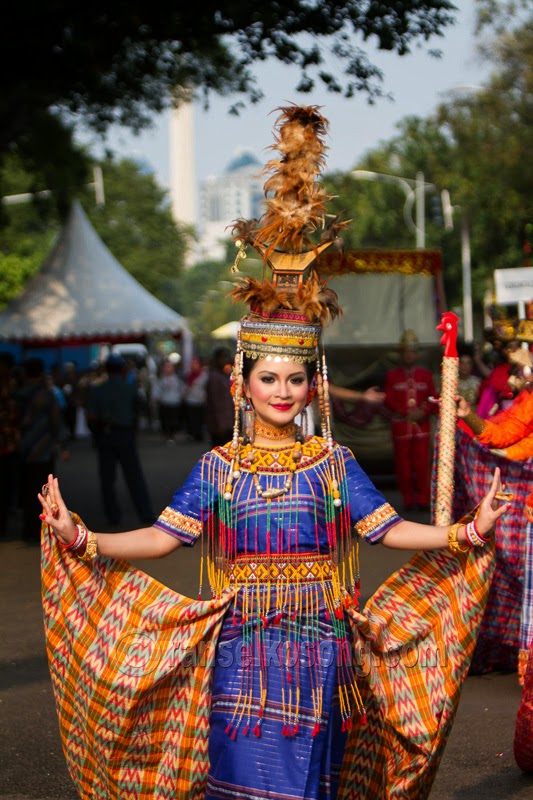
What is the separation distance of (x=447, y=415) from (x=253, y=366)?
1353mm

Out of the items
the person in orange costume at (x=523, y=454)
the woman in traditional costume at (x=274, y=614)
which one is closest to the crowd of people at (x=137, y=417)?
the person in orange costume at (x=523, y=454)

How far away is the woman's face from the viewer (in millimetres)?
4215

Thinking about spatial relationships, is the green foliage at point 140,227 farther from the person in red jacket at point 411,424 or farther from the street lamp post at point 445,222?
the person in red jacket at point 411,424

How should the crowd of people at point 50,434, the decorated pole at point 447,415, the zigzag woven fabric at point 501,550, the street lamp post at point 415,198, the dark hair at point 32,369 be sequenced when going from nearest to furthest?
the decorated pole at point 447,415 < the zigzag woven fabric at point 501,550 < the crowd of people at point 50,434 < the dark hair at point 32,369 < the street lamp post at point 415,198

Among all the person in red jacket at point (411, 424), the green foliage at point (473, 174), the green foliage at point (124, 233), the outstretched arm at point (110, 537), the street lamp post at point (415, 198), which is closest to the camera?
the outstretched arm at point (110, 537)

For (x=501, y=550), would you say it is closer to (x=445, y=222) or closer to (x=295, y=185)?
(x=295, y=185)

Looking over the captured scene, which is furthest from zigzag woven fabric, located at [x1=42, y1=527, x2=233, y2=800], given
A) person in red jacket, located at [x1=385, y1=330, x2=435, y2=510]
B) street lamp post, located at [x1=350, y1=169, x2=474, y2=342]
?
street lamp post, located at [x1=350, y1=169, x2=474, y2=342]

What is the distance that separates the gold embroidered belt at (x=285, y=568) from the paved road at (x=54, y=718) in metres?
1.77

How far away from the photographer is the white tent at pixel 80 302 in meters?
23.1

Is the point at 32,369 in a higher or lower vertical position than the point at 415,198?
lower

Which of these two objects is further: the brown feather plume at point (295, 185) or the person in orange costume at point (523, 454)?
the person in orange costume at point (523, 454)

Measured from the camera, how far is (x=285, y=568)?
4.08 m

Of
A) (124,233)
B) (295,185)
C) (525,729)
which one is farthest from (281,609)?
(124,233)

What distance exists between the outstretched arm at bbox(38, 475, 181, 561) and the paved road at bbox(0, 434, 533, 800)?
1734 mm
